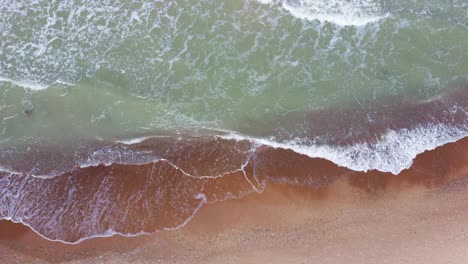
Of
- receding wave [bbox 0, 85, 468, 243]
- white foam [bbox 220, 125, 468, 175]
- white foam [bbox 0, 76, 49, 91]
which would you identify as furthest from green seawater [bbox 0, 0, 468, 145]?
white foam [bbox 220, 125, 468, 175]

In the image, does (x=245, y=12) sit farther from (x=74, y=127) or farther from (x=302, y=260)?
(x=302, y=260)

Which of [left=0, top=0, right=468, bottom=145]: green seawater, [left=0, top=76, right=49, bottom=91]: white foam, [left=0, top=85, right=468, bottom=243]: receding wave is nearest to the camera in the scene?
[left=0, top=85, right=468, bottom=243]: receding wave

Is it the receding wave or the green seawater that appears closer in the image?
the receding wave

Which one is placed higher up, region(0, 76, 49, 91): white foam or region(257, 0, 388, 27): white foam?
region(257, 0, 388, 27): white foam

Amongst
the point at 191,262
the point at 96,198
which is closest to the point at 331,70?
the point at 191,262

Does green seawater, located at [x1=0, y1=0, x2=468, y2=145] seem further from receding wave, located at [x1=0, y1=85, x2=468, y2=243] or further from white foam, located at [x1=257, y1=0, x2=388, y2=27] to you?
receding wave, located at [x1=0, y1=85, x2=468, y2=243]

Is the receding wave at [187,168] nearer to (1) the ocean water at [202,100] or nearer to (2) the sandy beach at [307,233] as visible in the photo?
(1) the ocean water at [202,100]
